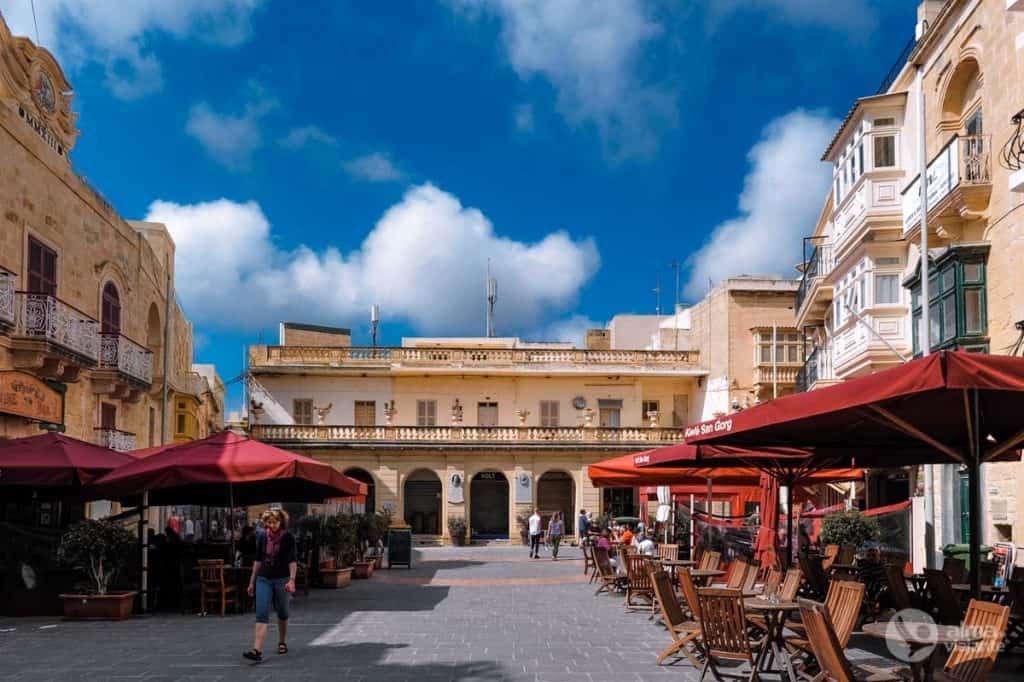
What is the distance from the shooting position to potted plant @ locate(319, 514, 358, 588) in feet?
61.0

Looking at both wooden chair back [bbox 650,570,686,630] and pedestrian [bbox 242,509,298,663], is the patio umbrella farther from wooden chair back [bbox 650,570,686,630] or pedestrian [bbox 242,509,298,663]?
pedestrian [bbox 242,509,298,663]

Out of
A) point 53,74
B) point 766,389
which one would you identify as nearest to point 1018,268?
point 53,74

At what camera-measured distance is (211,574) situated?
14.3m

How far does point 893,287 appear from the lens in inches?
838

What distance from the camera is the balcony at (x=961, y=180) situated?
56.2 feet

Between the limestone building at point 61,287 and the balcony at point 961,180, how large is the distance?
52.5 ft

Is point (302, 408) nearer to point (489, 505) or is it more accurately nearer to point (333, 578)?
point (489, 505)

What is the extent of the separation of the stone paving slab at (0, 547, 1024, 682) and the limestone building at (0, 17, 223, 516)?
636 centimetres

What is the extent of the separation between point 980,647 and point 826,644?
1092mm

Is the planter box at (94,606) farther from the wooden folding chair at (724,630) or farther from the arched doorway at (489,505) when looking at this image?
the arched doorway at (489,505)

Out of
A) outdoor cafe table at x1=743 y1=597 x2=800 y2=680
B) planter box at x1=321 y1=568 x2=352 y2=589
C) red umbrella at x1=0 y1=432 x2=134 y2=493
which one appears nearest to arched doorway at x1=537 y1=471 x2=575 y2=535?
planter box at x1=321 y1=568 x2=352 y2=589

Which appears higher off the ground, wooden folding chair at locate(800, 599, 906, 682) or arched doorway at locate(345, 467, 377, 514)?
wooden folding chair at locate(800, 599, 906, 682)

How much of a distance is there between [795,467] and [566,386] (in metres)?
29.9

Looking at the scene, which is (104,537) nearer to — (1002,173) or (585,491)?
(1002,173)
